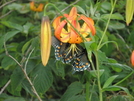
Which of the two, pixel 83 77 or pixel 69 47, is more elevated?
pixel 69 47

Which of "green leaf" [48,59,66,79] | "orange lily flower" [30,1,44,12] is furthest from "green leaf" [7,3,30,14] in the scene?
"green leaf" [48,59,66,79]

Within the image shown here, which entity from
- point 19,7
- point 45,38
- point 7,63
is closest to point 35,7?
point 19,7

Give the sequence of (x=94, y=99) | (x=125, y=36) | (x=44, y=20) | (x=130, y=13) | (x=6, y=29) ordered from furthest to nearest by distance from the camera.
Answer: (x=125, y=36), (x=6, y=29), (x=94, y=99), (x=130, y=13), (x=44, y=20)

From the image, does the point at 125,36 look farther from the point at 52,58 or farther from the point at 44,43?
the point at 44,43

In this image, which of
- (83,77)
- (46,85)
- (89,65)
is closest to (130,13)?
(89,65)

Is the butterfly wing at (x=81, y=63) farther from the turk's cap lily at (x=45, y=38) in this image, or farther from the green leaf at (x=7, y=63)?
the green leaf at (x=7, y=63)

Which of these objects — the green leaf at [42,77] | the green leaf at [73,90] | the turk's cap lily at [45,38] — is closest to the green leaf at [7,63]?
the green leaf at [42,77]
